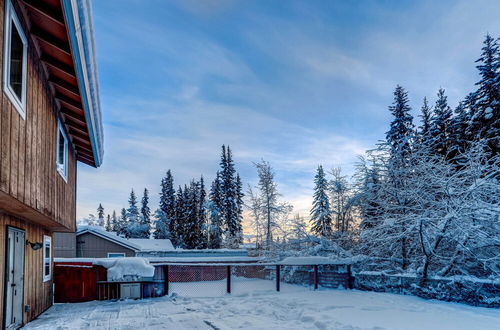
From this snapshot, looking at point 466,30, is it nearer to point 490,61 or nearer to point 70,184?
point 490,61

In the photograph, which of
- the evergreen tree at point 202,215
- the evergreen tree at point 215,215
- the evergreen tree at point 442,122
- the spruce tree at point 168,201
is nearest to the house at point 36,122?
the evergreen tree at point 442,122

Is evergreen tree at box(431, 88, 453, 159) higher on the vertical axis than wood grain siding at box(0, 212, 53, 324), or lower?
higher

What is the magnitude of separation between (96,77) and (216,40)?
7.16 meters

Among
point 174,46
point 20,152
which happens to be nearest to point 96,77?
point 20,152

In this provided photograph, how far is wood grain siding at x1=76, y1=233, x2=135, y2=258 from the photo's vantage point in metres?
20.8

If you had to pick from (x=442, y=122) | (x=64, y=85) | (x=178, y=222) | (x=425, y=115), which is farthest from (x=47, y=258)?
(x=178, y=222)

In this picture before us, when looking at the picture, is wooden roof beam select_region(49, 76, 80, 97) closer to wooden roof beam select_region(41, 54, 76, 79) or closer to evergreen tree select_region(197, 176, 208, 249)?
wooden roof beam select_region(41, 54, 76, 79)

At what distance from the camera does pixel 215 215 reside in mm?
37156

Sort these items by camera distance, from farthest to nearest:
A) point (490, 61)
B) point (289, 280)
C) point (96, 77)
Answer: point (490, 61) < point (289, 280) < point (96, 77)

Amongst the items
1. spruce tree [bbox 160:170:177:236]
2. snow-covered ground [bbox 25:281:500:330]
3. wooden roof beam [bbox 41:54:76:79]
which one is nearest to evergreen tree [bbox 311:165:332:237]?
snow-covered ground [bbox 25:281:500:330]

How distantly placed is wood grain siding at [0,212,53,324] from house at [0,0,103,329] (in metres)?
0.02

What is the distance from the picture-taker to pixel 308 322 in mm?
7309

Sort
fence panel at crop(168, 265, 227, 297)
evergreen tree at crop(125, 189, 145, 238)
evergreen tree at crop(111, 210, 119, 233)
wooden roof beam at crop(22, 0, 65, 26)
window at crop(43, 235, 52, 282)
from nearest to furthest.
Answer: wooden roof beam at crop(22, 0, 65, 26) < window at crop(43, 235, 52, 282) < fence panel at crop(168, 265, 227, 297) < evergreen tree at crop(125, 189, 145, 238) < evergreen tree at crop(111, 210, 119, 233)

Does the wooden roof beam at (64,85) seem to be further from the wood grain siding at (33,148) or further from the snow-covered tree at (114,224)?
the snow-covered tree at (114,224)
